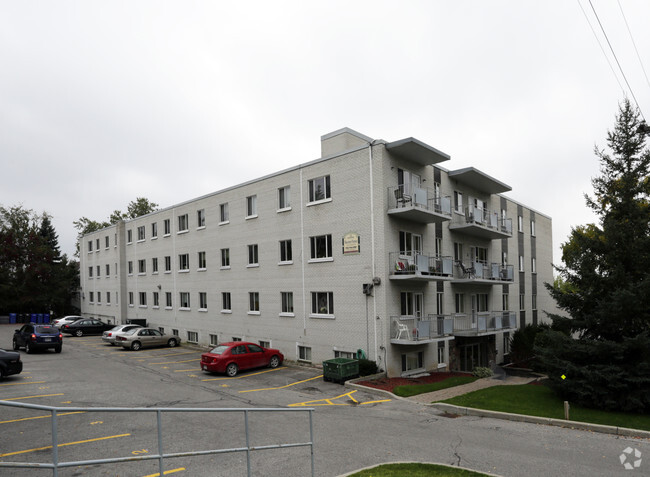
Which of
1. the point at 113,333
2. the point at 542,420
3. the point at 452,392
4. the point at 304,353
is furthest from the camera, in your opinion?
the point at 113,333

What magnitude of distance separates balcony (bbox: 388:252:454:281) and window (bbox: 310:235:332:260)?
12.0 feet

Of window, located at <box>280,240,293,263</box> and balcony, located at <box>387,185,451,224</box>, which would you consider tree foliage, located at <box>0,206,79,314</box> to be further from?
balcony, located at <box>387,185,451,224</box>

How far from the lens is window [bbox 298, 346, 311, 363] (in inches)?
936

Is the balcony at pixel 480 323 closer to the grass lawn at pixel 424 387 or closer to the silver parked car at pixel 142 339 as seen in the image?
the grass lawn at pixel 424 387

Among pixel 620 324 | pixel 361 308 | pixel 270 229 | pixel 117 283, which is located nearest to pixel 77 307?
pixel 117 283

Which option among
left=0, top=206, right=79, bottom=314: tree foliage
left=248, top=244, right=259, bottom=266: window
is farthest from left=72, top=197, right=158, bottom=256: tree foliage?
left=248, top=244, right=259, bottom=266: window

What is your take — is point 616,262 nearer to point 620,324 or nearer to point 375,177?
point 620,324

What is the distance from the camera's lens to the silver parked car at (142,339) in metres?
29.2

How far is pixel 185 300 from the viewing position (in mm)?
34281

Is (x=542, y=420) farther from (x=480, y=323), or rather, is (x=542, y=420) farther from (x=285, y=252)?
(x=285, y=252)

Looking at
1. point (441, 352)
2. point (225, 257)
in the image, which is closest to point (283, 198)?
point (225, 257)

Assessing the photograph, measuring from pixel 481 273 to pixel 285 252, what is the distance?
12141 millimetres

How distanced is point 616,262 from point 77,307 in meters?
62.1

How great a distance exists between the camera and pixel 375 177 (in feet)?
69.0
